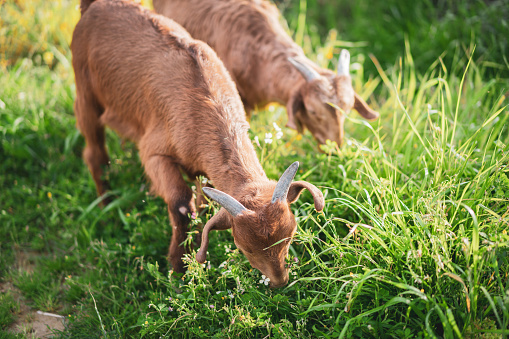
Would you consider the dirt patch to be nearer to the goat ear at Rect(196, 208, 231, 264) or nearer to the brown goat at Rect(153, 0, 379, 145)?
the goat ear at Rect(196, 208, 231, 264)

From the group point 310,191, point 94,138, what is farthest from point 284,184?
point 94,138

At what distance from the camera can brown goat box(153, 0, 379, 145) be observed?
4164mm

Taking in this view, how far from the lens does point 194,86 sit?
3414 millimetres

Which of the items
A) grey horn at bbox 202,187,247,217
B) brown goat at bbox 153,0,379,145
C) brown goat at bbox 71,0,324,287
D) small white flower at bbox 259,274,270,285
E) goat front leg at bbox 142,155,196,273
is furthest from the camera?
brown goat at bbox 153,0,379,145

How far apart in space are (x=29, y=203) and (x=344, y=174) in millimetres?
3347

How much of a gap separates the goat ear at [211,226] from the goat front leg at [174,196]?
18.2 inches

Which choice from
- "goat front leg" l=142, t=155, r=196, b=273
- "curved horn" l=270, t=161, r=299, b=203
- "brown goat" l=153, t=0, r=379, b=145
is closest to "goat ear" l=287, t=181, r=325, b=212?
"curved horn" l=270, t=161, r=299, b=203

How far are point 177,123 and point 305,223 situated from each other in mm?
1382

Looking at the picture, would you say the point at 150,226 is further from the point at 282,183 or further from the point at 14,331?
the point at 282,183

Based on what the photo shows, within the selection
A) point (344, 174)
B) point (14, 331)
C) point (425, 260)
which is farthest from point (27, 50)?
point (425, 260)

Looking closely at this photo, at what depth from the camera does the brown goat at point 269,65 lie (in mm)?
4164

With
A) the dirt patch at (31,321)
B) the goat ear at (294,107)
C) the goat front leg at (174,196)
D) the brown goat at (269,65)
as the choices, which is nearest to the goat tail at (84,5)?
the brown goat at (269,65)

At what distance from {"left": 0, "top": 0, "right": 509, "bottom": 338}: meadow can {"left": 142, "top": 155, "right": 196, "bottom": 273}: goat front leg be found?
0.19 metres

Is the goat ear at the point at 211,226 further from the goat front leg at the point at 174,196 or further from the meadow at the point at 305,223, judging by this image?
the goat front leg at the point at 174,196
